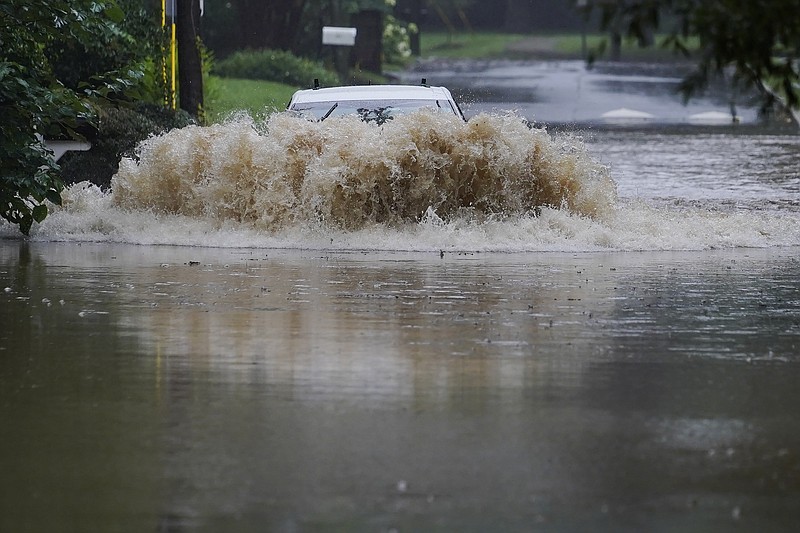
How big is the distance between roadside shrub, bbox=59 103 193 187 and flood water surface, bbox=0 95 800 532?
2.45 metres

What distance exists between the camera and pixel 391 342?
966 cm

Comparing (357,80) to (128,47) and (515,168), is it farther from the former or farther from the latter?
(515,168)

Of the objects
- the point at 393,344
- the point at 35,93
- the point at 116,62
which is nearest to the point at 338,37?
the point at 116,62

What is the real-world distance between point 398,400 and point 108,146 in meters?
14.2

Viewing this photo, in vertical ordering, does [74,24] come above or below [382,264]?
above

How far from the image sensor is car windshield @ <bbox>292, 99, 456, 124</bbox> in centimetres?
1772

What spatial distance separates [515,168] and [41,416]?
9.70 meters

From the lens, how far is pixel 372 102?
1797 cm

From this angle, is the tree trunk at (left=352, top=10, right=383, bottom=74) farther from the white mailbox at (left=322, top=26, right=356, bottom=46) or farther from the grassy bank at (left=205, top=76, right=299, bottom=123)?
the white mailbox at (left=322, top=26, right=356, bottom=46)

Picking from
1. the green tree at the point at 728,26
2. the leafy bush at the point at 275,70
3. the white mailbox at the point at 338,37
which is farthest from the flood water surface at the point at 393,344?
the leafy bush at the point at 275,70

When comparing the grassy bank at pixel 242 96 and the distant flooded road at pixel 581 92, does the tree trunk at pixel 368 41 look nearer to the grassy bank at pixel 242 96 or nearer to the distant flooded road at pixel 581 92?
the distant flooded road at pixel 581 92

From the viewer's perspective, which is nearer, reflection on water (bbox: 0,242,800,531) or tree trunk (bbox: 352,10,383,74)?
reflection on water (bbox: 0,242,800,531)

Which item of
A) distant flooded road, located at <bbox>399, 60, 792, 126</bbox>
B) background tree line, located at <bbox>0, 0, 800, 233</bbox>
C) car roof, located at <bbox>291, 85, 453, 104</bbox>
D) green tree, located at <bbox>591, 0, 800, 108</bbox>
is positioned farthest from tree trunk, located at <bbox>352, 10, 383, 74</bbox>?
green tree, located at <bbox>591, 0, 800, 108</bbox>

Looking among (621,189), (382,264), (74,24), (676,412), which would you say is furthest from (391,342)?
(621,189)
